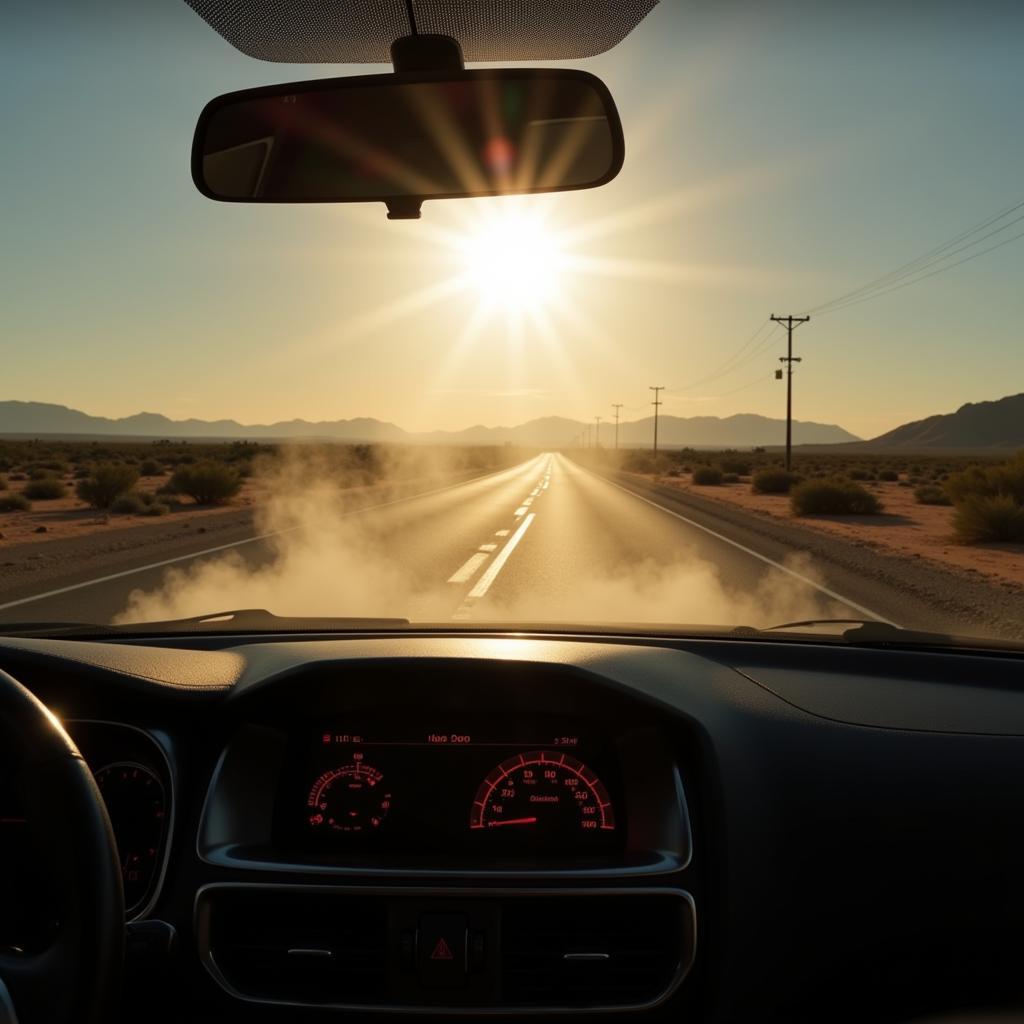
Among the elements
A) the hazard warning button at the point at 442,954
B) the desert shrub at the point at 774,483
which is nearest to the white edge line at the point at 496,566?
the hazard warning button at the point at 442,954

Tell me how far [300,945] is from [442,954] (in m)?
0.36

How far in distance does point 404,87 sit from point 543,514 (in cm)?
2415

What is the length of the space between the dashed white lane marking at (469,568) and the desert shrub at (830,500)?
16.6 m

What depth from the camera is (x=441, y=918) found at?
2.71 m

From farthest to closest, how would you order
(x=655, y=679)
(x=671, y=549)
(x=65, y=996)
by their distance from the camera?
(x=671, y=549) < (x=655, y=679) < (x=65, y=996)

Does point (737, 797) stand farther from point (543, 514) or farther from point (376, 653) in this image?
point (543, 514)

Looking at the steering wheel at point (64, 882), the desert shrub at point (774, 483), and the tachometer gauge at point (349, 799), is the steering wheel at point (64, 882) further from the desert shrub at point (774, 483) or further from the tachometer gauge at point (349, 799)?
the desert shrub at point (774, 483)

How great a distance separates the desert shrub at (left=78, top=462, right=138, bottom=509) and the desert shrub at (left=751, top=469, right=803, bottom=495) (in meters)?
25.5

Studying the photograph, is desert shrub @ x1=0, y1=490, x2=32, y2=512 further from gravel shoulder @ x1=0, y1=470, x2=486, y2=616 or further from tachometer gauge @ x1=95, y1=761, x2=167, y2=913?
tachometer gauge @ x1=95, y1=761, x2=167, y2=913

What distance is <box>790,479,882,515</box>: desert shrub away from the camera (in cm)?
3209

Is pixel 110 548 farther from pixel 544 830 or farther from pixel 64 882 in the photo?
pixel 64 882

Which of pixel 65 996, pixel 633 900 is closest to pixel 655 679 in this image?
pixel 633 900

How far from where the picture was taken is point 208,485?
3403 centimetres

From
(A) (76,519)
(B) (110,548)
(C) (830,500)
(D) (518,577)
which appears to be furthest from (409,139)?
(C) (830,500)
